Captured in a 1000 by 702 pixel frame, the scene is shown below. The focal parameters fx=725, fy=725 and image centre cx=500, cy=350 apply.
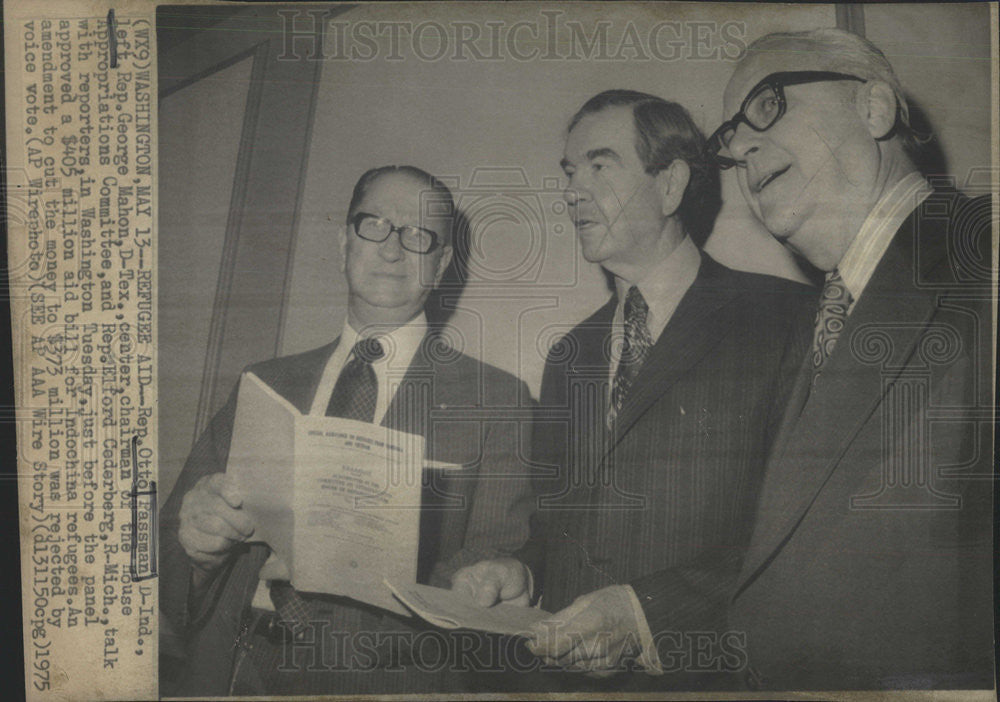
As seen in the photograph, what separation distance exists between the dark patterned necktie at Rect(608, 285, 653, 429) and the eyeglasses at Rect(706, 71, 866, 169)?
0.48 m

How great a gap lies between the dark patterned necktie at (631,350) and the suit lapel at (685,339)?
0.05 ft

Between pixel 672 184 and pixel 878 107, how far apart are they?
0.64 metres

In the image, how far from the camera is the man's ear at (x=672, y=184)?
2086mm

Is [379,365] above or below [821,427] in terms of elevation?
above

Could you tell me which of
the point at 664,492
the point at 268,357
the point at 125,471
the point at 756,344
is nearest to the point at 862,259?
the point at 756,344

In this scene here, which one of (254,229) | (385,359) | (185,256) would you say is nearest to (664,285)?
(385,359)

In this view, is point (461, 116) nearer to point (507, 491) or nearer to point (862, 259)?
point (507, 491)

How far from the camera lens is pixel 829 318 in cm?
208

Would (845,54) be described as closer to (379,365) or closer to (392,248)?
(392,248)

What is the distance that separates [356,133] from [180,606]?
1458 mm

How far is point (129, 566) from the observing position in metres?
2.08

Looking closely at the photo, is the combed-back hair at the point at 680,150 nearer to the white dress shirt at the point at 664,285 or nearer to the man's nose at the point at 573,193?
the white dress shirt at the point at 664,285

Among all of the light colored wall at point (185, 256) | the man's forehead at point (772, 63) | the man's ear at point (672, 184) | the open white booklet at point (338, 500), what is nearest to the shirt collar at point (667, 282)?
the man's ear at point (672, 184)

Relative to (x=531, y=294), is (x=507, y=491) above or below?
below
